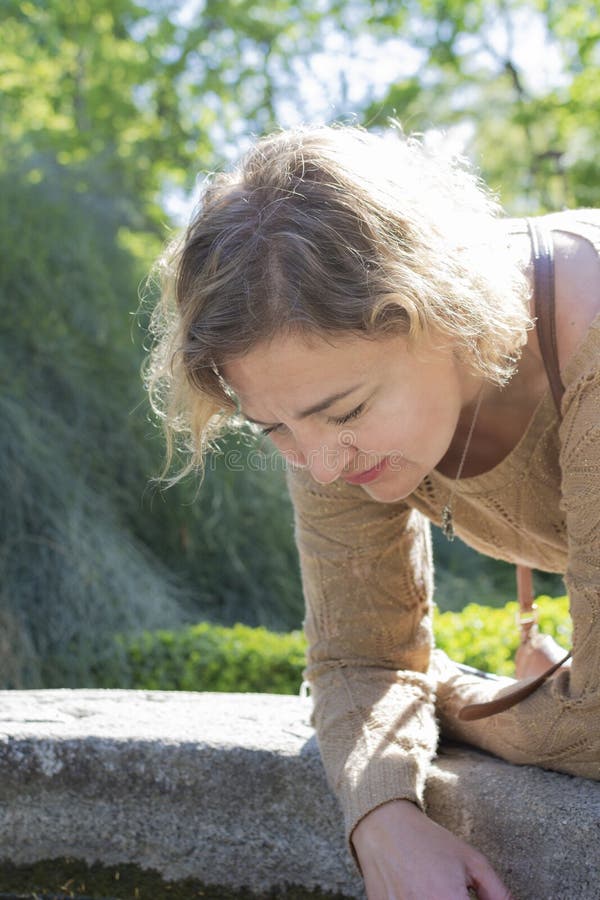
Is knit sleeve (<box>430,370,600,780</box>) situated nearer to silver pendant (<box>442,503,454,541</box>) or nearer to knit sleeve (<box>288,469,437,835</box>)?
knit sleeve (<box>288,469,437,835</box>)

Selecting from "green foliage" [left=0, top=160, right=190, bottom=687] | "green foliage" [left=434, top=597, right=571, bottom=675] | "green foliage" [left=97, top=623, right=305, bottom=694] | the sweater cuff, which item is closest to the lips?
the sweater cuff

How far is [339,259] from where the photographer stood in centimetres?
153

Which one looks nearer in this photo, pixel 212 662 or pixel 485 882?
pixel 485 882

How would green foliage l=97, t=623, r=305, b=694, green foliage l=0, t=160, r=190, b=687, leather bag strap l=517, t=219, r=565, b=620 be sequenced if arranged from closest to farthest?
leather bag strap l=517, t=219, r=565, b=620 < green foliage l=97, t=623, r=305, b=694 < green foliage l=0, t=160, r=190, b=687

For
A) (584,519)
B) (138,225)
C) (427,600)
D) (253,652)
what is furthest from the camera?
(138,225)

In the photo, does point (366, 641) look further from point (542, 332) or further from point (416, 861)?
point (542, 332)

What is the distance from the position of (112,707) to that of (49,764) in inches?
12.6

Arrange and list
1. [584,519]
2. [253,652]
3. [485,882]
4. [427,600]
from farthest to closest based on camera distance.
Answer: [253,652] < [427,600] < [584,519] < [485,882]

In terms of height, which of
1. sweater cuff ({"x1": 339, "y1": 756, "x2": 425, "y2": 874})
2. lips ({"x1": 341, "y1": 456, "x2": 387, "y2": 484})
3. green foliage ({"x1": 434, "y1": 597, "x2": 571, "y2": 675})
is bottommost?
green foliage ({"x1": 434, "y1": 597, "x2": 571, "y2": 675})

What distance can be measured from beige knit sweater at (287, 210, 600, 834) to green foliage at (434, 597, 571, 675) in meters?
1.17

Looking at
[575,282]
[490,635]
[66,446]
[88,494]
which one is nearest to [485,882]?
[575,282]

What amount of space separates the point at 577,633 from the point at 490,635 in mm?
1893

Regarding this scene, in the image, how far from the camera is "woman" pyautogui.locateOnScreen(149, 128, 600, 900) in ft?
5.01

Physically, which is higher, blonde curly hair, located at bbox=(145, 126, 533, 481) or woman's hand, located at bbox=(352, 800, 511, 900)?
blonde curly hair, located at bbox=(145, 126, 533, 481)
